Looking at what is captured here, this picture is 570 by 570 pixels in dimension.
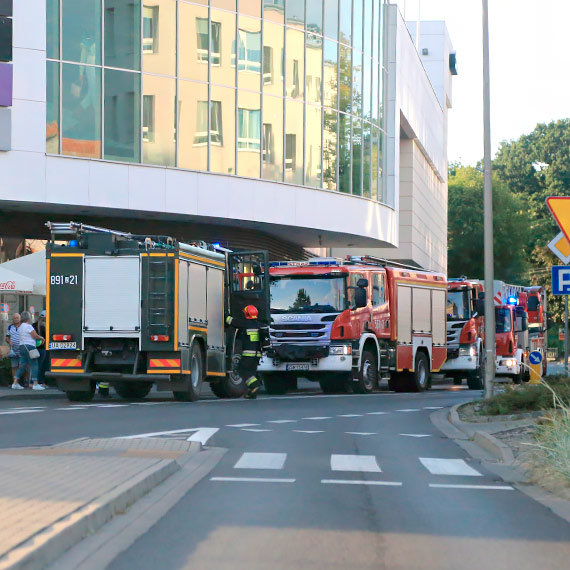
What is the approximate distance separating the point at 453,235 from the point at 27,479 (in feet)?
246

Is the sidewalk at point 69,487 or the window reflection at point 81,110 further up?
A: the window reflection at point 81,110

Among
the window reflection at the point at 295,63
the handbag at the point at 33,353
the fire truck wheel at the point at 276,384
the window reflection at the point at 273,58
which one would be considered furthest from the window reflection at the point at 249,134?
the handbag at the point at 33,353

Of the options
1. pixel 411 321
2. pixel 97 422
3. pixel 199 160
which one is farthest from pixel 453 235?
pixel 97 422

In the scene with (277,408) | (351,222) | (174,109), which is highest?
(174,109)

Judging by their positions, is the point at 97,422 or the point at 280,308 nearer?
the point at 97,422

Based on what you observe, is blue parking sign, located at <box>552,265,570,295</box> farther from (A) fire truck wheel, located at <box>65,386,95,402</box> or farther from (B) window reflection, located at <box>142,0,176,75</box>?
(B) window reflection, located at <box>142,0,176,75</box>

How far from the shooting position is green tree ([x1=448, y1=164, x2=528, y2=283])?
252 feet

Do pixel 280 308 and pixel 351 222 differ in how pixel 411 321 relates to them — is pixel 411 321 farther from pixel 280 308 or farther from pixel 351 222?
pixel 351 222

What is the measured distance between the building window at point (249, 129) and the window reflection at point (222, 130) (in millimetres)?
353

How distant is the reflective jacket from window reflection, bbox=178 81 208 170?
12.4 meters

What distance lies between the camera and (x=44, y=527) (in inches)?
277

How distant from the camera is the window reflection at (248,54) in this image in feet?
126

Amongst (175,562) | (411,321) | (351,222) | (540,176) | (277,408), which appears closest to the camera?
(175,562)

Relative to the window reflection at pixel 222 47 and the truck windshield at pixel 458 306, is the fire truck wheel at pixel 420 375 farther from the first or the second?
the window reflection at pixel 222 47
